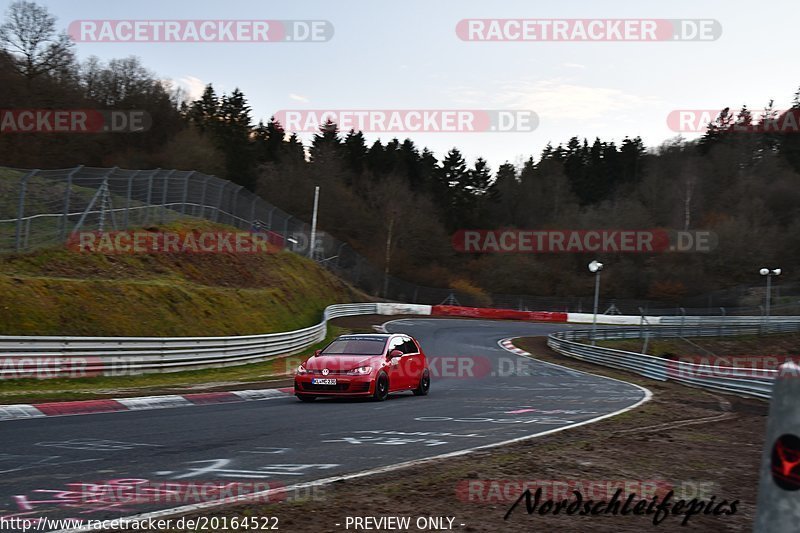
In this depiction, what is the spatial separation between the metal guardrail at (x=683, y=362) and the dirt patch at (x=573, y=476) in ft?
12.6

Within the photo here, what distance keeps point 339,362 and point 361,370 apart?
1.59 feet

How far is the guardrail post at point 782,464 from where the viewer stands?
2.48m

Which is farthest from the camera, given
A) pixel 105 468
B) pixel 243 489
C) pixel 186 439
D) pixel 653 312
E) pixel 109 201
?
pixel 653 312

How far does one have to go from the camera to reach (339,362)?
15695mm

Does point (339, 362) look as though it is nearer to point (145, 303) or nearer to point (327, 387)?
point (327, 387)

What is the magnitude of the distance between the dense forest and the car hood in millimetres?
41204

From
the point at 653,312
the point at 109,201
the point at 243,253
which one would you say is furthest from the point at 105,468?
the point at 653,312

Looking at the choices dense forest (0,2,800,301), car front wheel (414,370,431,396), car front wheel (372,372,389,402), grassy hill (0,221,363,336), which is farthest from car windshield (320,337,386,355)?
dense forest (0,2,800,301)

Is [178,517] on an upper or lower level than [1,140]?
lower

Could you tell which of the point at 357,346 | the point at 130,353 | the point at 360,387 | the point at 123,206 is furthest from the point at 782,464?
the point at 123,206

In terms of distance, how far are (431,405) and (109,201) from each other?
19.3m

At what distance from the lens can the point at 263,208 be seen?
44312 mm

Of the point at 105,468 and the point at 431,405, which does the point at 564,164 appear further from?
the point at 105,468

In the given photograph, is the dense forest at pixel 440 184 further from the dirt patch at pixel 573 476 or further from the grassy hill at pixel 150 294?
the dirt patch at pixel 573 476
